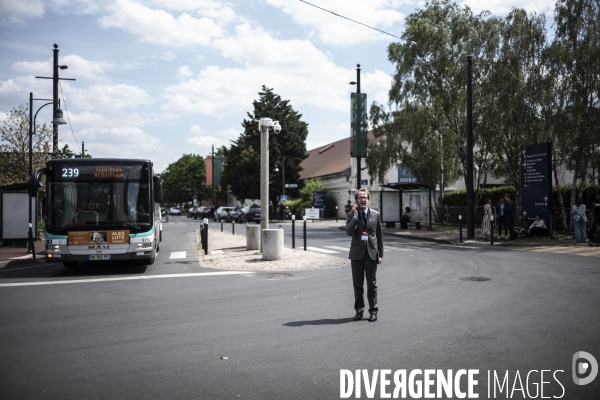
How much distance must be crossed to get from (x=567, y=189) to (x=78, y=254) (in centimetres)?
2462

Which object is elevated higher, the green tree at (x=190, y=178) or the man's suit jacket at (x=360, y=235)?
the green tree at (x=190, y=178)

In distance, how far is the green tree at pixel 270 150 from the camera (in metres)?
63.6

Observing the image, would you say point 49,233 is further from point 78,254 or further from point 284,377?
point 284,377

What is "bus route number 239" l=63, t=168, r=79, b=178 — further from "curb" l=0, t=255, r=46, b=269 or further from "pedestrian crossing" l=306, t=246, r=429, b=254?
"pedestrian crossing" l=306, t=246, r=429, b=254

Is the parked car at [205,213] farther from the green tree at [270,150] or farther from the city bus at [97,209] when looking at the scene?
the city bus at [97,209]

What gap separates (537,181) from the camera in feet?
75.5

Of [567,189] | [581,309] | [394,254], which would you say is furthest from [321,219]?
[581,309]

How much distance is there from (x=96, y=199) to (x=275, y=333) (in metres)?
8.46

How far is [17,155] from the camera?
93.5 ft

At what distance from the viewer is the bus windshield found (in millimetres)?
13422

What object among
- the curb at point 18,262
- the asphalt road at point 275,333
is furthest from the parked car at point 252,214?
the asphalt road at point 275,333

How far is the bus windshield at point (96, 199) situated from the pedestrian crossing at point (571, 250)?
12513mm

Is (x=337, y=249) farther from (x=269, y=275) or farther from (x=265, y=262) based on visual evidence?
(x=269, y=275)

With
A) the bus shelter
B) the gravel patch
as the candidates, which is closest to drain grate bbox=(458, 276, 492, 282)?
the gravel patch
